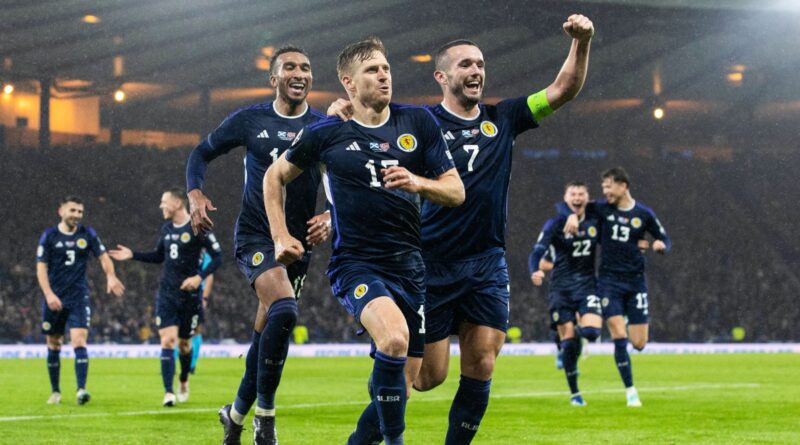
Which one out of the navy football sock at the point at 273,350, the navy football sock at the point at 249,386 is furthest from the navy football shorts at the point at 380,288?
the navy football sock at the point at 249,386

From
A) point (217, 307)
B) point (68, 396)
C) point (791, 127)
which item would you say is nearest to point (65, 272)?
point (68, 396)

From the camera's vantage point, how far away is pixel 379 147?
5.18m

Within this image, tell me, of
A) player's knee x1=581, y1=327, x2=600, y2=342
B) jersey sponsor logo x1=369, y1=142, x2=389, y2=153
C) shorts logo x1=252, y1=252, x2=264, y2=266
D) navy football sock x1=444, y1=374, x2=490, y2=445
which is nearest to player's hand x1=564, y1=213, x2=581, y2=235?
player's knee x1=581, y1=327, x2=600, y2=342

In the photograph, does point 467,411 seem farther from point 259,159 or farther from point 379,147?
point 259,159

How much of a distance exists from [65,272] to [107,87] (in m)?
22.7

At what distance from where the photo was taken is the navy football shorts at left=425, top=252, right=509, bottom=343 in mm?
5711

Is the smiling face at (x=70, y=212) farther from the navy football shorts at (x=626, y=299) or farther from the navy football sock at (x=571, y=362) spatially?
the navy football shorts at (x=626, y=299)

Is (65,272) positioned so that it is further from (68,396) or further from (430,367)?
(430,367)

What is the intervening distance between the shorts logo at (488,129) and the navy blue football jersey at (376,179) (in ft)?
2.36

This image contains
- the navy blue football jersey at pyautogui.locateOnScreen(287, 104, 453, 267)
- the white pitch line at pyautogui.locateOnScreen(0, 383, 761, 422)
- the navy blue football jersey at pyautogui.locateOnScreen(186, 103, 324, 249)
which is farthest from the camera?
the white pitch line at pyautogui.locateOnScreen(0, 383, 761, 422)

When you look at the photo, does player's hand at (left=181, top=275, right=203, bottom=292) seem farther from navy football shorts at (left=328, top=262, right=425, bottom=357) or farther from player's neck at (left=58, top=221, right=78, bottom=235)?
navy football shorts at (left=328, top=262, right=425, bottom=357)

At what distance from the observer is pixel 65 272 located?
40.0 feet

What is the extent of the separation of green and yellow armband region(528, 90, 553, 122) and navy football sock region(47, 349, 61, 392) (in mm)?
7334

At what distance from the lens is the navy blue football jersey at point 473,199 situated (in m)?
5.79
